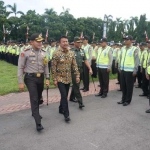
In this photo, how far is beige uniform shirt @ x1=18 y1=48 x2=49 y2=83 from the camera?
465 centimetres

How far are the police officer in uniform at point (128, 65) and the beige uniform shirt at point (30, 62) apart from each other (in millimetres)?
2709

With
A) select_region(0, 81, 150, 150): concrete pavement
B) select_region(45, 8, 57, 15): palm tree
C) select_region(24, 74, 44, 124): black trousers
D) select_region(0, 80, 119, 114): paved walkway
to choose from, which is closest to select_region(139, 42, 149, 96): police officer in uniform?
select_region(0, 81, 150, 150): concrete pavement

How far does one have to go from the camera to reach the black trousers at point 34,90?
4.54m

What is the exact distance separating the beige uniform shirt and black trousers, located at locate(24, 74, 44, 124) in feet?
0.44

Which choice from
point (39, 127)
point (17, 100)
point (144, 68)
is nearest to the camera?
point (39, 127)

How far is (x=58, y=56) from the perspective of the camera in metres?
5.07

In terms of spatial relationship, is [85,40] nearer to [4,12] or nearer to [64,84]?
[64,84]

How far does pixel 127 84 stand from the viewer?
21.3 feet

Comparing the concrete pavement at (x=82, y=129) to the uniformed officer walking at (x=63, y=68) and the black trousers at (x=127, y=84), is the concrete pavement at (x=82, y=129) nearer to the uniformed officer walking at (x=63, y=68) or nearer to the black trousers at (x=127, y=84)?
the black trousers at (x=127, y=84)

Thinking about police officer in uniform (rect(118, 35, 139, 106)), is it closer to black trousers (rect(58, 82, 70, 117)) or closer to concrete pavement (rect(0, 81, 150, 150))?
concrete pavement (rect(0, 81, 150, 150))

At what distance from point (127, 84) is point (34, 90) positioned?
9.83ft

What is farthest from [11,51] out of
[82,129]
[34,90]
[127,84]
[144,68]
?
[82,129]

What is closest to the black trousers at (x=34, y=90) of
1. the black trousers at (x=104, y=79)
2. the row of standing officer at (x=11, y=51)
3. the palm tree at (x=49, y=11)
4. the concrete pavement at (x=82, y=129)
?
the concrete pavement at (x=82, y=129)

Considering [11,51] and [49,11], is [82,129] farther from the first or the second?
[49,11]
